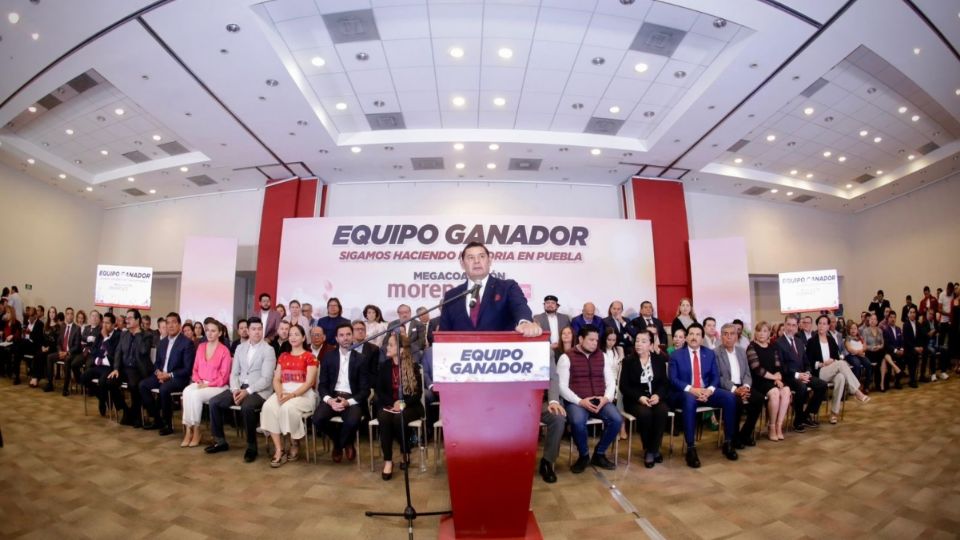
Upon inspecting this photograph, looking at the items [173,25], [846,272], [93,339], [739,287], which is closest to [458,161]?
[173,25]

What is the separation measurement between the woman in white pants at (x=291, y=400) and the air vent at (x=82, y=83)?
219 inches

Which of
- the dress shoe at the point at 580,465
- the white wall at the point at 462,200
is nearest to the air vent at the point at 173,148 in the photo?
the white wall at the point at 462,200

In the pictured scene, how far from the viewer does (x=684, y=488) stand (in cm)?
309

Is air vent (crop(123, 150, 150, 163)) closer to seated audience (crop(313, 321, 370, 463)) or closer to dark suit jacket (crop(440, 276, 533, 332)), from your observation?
seated audience (crop(313, 321, 370, 463))

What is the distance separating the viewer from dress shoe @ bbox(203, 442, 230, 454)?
3953 millimetres

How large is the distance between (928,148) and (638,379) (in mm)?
9415

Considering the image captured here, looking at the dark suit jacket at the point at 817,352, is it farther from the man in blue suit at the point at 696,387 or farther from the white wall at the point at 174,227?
the white wall at the point at 174,227

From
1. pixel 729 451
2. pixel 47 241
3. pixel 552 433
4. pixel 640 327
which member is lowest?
pixel 729 451

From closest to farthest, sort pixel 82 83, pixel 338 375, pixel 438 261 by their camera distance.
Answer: pixel 338 375, pixel 82 83, pixel 438 261

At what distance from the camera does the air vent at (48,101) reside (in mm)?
6820

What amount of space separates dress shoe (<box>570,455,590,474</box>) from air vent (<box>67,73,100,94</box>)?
322 inches

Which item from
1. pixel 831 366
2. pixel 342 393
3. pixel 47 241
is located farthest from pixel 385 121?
pixel 47 241

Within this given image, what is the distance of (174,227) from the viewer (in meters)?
10.7

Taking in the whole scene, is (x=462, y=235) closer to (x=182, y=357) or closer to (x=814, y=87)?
(x=182, y=357)
